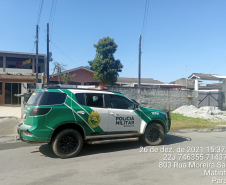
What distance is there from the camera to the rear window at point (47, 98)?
17.2ft

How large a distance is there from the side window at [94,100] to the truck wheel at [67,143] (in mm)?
919

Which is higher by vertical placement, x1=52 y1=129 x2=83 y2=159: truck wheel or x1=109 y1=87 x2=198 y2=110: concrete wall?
x1=109 y1=87 x2=198 y2=110: concrete wall

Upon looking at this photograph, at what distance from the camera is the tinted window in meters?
5.82

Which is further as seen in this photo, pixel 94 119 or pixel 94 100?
pixel 94 100

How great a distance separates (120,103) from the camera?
633 centimetres

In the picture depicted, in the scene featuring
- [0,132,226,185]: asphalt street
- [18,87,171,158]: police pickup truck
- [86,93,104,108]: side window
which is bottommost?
[0,132,226,185]: asphalt street

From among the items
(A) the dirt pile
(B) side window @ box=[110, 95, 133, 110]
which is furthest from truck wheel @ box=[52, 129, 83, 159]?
(A) the dirt pile

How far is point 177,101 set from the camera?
17953 mm

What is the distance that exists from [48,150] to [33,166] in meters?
1.24

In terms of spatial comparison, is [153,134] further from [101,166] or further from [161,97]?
[161,97]

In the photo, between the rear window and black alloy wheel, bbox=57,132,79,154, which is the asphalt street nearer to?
black alloy wheel, bbox=57,132,79,154
